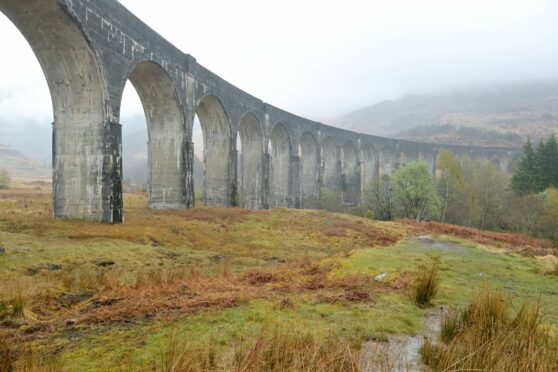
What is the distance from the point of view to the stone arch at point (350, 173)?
183ft

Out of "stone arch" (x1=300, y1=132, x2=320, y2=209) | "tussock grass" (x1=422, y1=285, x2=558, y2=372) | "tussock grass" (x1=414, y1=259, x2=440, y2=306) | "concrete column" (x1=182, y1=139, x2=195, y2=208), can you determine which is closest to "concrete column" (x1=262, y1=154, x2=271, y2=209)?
"stone arch" (x1=300, y1=132, x2=320, y2=209)

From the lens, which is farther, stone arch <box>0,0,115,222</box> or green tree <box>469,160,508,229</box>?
green tree <box>469,160,508,229</box>

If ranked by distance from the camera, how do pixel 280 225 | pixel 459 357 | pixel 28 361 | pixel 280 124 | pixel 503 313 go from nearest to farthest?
pixel 28 361 → pixel 459 357 → pixel 503 313 → pixel 280 225 → pixel 280 124

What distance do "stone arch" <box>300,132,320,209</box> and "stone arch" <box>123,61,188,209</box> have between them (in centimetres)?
2403

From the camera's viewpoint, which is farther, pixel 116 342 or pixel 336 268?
pixel 336 268

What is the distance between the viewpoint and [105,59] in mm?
16516

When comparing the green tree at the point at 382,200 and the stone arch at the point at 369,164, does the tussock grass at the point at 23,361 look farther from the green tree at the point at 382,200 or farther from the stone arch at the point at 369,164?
the stone arch at the point at 369,164

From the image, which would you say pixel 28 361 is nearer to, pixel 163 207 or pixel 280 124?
pixel 163 207

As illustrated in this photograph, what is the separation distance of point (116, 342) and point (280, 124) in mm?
36293

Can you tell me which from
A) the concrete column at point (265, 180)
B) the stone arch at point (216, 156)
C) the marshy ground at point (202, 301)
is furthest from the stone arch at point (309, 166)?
the marshy ground at point (202, 301)

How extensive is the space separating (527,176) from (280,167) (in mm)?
30168

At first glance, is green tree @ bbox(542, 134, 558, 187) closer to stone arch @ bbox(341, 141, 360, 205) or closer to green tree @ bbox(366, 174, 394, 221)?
green tree @ bbox(366, 174, 394, 221)

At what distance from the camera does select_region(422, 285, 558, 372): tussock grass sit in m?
3.30

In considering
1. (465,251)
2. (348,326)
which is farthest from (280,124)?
(348,326)
